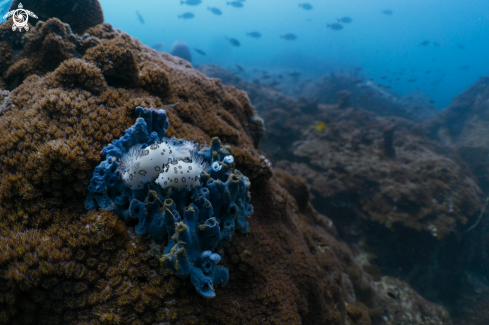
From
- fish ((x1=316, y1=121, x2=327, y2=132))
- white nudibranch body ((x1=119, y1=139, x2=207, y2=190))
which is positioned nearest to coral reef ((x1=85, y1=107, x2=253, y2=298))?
white nudibranch body ((x1=119, y1=139, x2=207, y2=190))

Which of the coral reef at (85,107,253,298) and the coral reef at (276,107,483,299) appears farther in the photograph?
the coral reef at (276,107,483,299)

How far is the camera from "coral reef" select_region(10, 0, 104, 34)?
463 cm

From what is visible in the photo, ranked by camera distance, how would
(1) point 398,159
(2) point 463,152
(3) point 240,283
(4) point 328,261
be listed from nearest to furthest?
(3) point 240,283
(4) point 328,261
(1) point 398,159
(2) point 463,152

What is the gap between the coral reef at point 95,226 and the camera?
1978 millimetres

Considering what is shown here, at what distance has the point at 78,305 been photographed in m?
1.98

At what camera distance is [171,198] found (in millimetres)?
2504

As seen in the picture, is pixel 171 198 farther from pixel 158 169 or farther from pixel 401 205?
pixel 401 205

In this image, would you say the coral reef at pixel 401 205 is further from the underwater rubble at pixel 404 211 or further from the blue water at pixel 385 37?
the blue water at pixel 385 37

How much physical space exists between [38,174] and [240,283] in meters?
2.77

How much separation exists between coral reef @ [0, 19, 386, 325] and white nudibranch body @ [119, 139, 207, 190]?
20.0 inches

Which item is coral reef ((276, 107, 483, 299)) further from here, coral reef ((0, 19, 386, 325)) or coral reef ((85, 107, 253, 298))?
coral reef ((85, 107, 253, 298))

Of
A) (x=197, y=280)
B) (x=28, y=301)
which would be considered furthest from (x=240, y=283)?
(x=28, y=301)

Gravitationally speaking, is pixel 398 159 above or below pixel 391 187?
above

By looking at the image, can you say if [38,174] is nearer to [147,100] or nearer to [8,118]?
[8,118]
